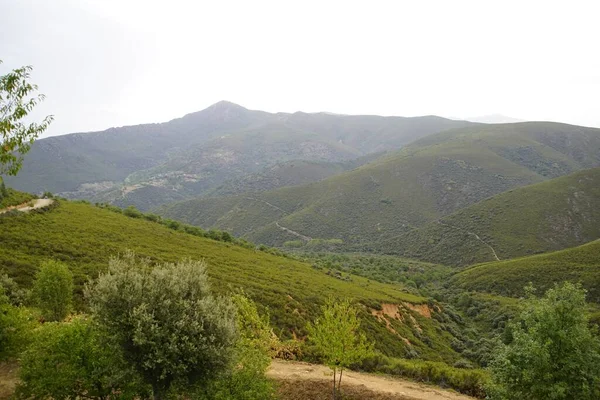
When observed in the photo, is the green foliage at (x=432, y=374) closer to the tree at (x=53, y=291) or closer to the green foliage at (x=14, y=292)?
the tree at (x=53, y=291)

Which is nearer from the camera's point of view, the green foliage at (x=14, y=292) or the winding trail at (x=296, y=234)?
the green foliage at (x=14, y=292)

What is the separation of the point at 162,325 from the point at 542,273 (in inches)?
2643

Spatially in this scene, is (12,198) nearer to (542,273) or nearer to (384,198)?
(542,273)

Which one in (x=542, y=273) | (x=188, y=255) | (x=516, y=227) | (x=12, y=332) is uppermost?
(x=516, y=227)

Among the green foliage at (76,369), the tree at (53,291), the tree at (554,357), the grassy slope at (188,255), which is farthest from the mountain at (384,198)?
the green foliage at (76,369)

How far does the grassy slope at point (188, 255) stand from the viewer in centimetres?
3044

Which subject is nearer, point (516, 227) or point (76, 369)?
point (76, 369)

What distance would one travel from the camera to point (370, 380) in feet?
69.8

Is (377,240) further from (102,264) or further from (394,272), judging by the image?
(102,264)

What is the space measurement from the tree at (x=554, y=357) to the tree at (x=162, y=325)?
1069 cm

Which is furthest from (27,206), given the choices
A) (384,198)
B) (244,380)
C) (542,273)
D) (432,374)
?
(384,198)

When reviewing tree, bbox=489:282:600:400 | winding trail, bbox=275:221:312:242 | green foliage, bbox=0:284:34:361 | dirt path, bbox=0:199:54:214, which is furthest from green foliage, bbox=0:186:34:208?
winding trail, bbox=275:221:312:242

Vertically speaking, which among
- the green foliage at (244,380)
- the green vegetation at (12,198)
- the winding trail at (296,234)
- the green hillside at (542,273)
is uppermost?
the green vegetation at (12,198)

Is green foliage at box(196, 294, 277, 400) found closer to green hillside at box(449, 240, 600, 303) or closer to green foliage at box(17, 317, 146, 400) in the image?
green foliage at box(17, 317, 146, 400)
